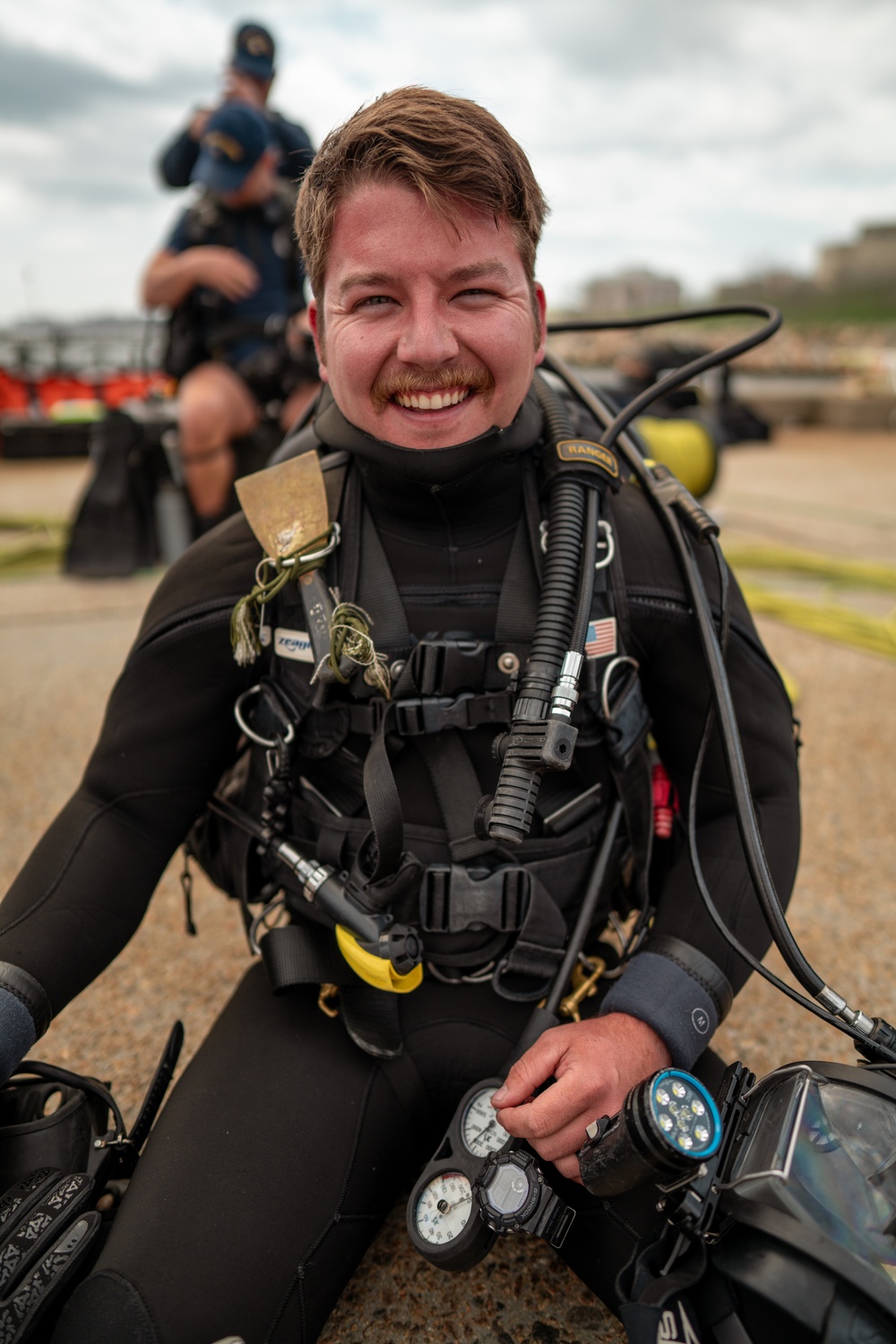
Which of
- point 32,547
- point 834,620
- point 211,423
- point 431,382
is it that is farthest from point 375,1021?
point 32,547

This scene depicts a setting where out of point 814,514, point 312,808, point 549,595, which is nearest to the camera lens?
point 549,595

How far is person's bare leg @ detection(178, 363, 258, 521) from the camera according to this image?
4.39 metres

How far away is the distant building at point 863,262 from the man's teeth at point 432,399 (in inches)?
1788

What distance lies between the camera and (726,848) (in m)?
1.46

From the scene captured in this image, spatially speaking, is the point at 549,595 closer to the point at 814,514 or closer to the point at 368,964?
the point at 368,964

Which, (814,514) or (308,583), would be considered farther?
(814,514)

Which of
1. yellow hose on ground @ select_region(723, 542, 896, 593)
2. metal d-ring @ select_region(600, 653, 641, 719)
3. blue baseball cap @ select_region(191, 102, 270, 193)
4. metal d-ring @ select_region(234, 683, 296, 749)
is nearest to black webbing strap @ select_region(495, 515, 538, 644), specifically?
metal d-ring @ select_region(600, 653, 641, 719)

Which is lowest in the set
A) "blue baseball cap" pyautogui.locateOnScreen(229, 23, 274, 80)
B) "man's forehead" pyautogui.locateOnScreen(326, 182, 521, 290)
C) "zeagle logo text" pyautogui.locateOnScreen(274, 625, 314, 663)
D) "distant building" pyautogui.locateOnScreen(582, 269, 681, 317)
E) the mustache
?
"zeagle logo text" pyautogui.locateOnScreen(274, 625, 314, 663)

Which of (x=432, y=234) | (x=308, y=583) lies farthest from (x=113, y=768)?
(x=432, y=234)

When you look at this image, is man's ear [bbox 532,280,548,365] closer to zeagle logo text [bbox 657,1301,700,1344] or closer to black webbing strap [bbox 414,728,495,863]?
black webbing strap [bbox 414,728,495,863]

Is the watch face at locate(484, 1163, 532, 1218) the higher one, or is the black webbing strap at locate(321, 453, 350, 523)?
the black webbing strap at locate(321, 453, 350, 523)

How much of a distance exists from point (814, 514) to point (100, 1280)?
6.58 m

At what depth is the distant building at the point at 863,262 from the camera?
135 ft

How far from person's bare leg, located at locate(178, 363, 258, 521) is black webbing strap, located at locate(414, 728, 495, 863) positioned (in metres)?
3.41
